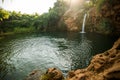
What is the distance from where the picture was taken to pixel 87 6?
185 feet

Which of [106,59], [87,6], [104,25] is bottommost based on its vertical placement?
[106,59]

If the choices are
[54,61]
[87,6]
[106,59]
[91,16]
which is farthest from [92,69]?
[87,6]

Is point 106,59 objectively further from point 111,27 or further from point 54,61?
point 111,27

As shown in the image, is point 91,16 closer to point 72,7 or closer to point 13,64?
point 72,7

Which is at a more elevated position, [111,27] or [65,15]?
[65,15]

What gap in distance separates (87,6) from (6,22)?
37.1m

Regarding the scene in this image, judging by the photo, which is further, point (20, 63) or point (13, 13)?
point (13, 13)

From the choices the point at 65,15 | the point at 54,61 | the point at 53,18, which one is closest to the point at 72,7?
the point at 65,15

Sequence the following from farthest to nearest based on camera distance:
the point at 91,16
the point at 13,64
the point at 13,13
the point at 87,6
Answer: the point at 13,13, the point at 87,6, the point at 91,16, the point at 13,64

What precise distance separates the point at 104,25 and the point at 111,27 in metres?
2.27

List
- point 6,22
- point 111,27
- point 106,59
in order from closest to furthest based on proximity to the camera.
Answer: point 106,59 < point 111,27 < point 6,22

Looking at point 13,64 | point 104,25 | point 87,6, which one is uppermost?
point 87,6

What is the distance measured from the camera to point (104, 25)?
40.8 metres

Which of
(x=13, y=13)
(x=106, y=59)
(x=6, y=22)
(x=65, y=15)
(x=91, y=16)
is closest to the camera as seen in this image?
(x=106, y=59)
